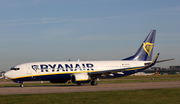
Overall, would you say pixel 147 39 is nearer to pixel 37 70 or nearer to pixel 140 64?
pixel 140 64

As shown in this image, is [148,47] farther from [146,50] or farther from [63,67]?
[63,67]

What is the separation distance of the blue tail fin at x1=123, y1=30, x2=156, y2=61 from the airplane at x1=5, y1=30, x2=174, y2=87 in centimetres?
133

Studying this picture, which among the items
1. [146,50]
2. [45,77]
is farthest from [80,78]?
[146,50]

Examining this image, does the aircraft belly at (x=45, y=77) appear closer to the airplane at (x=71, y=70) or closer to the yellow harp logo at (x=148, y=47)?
the airplane at (x=71, y=70)

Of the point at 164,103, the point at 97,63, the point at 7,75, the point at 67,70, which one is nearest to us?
the point at 164,103

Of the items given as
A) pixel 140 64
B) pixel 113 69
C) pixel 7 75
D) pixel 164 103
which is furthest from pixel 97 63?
pixel 164 103

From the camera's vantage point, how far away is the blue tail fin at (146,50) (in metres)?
51.5

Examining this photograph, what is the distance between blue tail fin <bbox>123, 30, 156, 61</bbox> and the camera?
51.5 meters

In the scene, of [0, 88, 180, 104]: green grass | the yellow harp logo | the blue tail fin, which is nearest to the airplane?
the blue tail fin

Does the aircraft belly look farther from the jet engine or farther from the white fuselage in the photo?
the jet engine

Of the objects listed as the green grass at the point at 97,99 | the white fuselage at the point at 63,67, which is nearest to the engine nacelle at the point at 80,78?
the white fuselage at the point at 63,67

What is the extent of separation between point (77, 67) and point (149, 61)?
17548 mm

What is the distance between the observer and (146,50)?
52.4 meters

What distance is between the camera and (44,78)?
41625 mm
